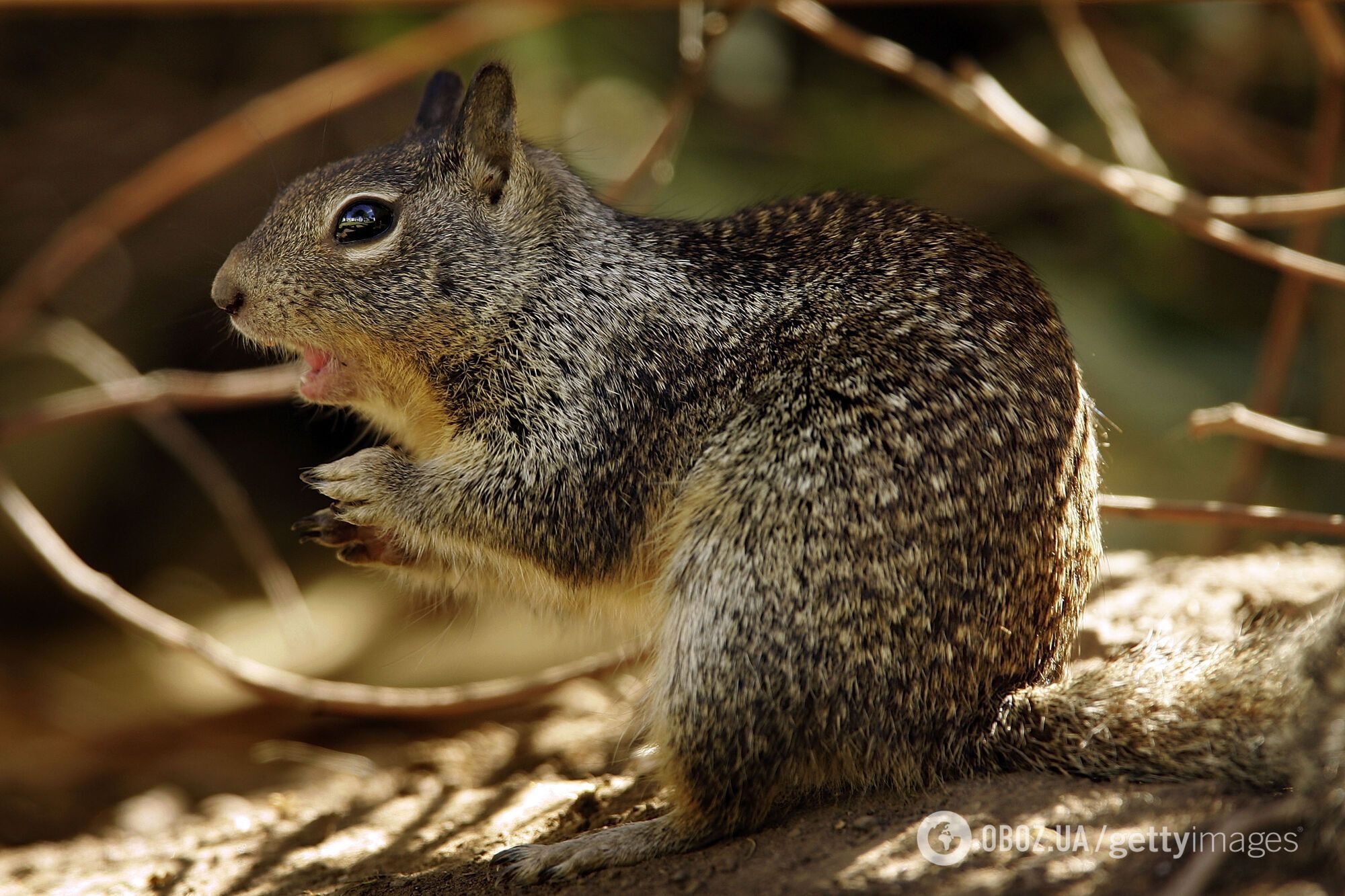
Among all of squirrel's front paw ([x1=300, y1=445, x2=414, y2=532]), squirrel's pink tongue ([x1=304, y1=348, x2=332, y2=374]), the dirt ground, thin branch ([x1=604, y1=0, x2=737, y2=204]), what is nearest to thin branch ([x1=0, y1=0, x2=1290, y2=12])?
thin branch ([x1=604, y1=0, x2=737, y2=204])

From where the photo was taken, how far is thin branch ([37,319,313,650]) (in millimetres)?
4434

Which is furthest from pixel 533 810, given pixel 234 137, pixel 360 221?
pixel 234 137

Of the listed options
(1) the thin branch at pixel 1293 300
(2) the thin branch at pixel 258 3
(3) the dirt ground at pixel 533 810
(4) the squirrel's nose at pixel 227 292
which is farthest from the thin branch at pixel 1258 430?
(4) the squirrel's nose at pixel 227 292

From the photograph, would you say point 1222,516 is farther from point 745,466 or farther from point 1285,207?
point 745,466

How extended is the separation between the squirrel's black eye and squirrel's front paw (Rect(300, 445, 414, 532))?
61 cm

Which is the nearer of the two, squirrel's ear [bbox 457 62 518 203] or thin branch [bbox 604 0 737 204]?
squirrel's ear [bbox 457 62 518 203]

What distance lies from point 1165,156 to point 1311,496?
2.13 metres

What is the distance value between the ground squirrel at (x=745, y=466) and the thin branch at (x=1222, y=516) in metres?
0.53

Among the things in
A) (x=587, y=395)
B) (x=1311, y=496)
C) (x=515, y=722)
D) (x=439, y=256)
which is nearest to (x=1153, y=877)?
(x=587, y=395)

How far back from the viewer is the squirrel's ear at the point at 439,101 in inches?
145

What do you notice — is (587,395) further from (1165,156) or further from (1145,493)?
(1165,156)

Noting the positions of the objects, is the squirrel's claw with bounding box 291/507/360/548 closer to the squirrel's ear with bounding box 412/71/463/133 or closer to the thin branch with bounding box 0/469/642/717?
the thin branch with bounding box 0/469/642/717

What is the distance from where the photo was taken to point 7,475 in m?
6.23

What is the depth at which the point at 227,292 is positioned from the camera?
9.82ft
